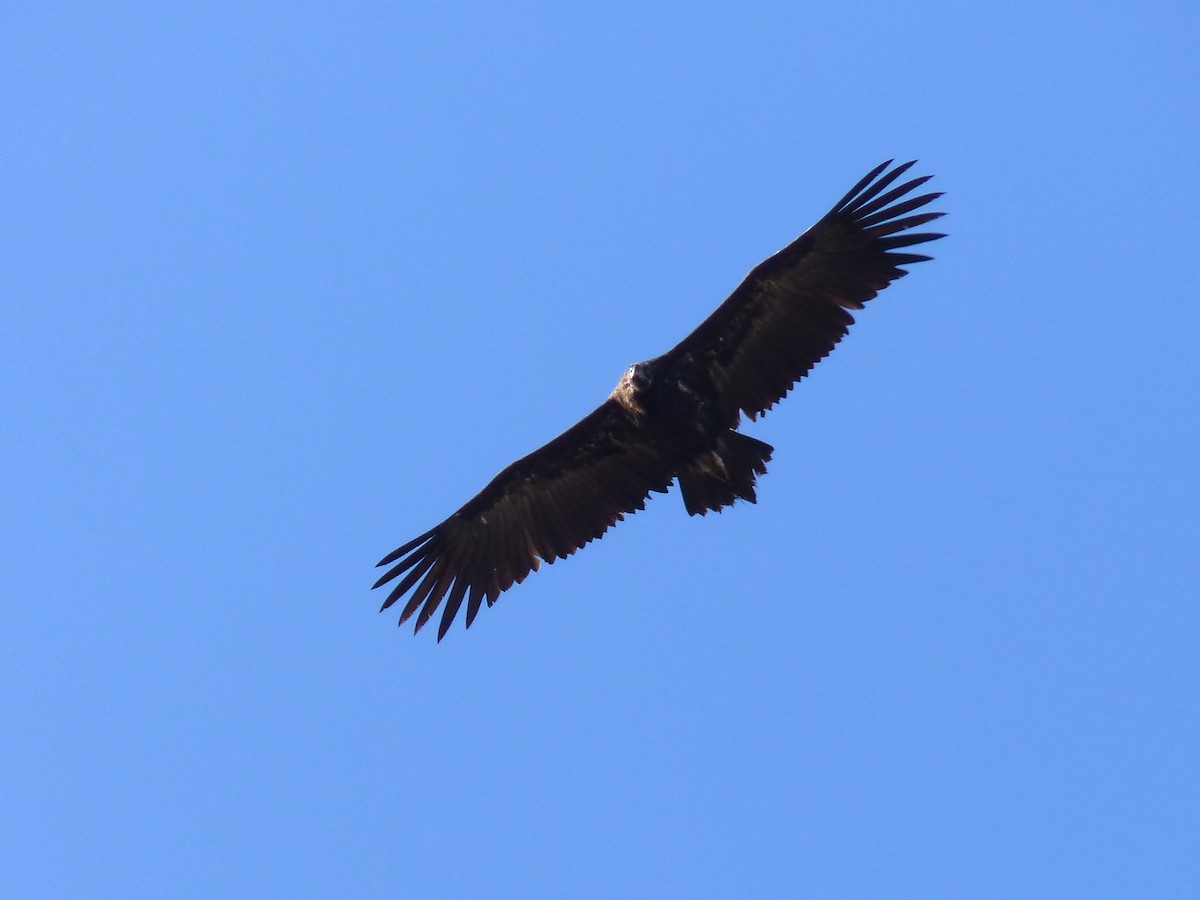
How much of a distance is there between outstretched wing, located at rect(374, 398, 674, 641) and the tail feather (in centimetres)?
82

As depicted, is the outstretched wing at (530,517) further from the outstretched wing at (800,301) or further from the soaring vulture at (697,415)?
the outstretched wing at (800,301)

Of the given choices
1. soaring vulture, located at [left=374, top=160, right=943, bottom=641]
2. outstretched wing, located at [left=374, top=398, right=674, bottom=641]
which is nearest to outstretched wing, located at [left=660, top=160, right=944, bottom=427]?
soaring vulture, located at [left=374, top=160, right=943, bottom=641]

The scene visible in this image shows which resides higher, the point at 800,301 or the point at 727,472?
the point at 800,301

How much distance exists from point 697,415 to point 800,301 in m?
1.85

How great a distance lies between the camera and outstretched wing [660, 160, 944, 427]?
54.3 ft

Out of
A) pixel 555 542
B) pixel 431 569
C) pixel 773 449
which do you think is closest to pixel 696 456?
pixel 773 449

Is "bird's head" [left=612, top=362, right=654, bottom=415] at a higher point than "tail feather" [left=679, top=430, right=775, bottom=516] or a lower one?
higher

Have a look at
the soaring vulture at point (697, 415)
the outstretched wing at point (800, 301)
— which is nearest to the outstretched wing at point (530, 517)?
the soaring vulture at point (697, 415)

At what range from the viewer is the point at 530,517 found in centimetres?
1830

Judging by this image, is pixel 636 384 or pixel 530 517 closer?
pixel 636 384

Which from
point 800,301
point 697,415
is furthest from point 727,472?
point 800,301

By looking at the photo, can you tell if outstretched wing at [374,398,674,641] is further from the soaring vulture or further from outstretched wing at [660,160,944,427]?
outstretched wing at [660,160,944,427]

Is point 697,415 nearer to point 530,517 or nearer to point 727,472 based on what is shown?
point 727,472

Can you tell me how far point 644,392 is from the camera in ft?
55.1
